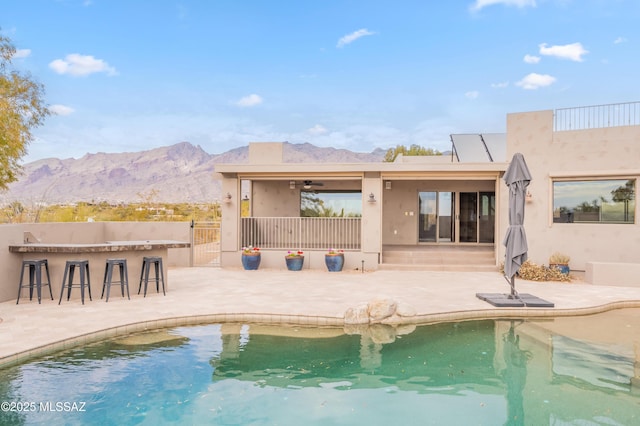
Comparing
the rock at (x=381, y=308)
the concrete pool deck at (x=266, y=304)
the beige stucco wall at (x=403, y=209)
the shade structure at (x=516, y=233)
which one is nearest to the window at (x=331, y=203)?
the beige stucco wall at (x=403, y=209)

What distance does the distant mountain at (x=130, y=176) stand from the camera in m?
70.2

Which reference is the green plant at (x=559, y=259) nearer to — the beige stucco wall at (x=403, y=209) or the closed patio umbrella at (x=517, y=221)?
the closed patio umbrella at (x=517, y=221)

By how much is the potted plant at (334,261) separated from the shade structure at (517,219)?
503 centimetres

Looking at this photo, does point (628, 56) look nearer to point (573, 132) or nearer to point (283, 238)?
point (573, 132)

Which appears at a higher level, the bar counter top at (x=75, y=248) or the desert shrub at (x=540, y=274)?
the bar counter top at (x=75, y=248)

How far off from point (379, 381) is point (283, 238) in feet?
33.4

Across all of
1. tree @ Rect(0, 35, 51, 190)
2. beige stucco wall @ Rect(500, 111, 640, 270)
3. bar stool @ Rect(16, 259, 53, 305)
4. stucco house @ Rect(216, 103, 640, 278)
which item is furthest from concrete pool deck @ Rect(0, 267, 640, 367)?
tree @ Rect(0, 35, 51, 190)

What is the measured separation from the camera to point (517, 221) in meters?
8.24

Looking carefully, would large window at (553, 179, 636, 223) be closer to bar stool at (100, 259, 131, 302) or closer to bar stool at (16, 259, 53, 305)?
bar stool at (100, 259, 131, 302)

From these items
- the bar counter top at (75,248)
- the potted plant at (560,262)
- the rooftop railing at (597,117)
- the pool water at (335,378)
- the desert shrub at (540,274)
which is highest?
the rooftop railing at (597,117)

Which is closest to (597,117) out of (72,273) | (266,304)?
(266,304)

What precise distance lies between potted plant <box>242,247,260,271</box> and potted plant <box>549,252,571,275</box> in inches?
328

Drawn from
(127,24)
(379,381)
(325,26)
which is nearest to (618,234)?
(379,381)

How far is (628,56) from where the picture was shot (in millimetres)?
26312
